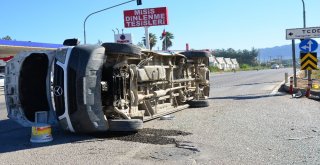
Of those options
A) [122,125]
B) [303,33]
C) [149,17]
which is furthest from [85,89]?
[149,17]

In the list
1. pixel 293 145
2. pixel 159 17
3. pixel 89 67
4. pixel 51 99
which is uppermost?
pixel 159 17

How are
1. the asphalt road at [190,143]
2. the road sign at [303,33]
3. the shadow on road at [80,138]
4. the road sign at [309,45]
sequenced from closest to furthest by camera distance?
the asphalt road at [190,143] → the shadow on road at [80,138] → the road sign at [309,45] → the road sign at [303,33]

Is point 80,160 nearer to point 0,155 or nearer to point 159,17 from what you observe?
point 0,155

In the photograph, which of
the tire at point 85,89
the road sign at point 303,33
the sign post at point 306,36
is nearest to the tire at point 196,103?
the tire at point 85,89

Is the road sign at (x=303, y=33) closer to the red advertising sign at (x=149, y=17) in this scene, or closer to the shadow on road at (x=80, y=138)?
the shadow on road at (x=80, y=138)

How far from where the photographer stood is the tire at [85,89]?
681 centimetres

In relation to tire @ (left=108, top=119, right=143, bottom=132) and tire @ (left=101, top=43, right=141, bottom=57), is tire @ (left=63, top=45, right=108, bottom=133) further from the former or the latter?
tire @ (left=101, top=43, right=141, bottom=57)

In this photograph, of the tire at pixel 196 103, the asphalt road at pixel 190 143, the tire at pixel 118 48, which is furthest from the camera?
the tire at pixel 196 103

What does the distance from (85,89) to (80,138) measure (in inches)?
39.7

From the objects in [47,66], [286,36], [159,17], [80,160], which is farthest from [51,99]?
[159,17]

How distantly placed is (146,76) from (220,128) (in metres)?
1.88

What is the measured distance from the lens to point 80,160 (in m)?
5.65

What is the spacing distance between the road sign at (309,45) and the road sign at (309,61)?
0.20m

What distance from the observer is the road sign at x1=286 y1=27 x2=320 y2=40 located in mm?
16656
